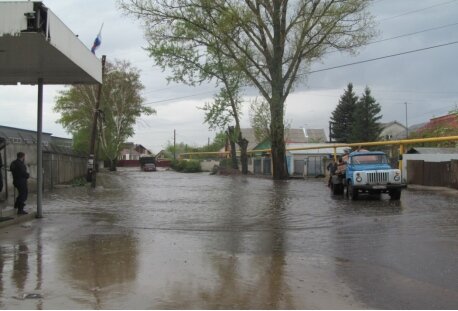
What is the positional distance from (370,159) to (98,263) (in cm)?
1425

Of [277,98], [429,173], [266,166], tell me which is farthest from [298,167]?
[429,173]

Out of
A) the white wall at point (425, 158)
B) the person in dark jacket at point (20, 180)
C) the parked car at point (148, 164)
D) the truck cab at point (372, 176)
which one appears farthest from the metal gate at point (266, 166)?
the person in dark jacket at point (20, 180)

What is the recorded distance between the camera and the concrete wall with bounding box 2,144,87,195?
69.4ft

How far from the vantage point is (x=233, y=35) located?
111 ft

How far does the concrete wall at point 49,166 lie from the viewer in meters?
21.2

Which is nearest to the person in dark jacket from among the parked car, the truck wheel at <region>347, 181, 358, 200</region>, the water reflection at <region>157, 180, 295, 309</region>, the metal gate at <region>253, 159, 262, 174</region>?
the water reflection at <region>157, 180, 295, 309</region>

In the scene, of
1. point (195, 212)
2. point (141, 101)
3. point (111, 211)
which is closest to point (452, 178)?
point (195, 212)

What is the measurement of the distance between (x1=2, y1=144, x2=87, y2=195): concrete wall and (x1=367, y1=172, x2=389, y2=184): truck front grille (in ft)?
41.0

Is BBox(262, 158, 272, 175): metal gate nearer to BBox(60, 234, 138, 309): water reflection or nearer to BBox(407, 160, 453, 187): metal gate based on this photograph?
BBox(407, 160, 453, 187): metal gate

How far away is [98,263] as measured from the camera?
27.2 feet

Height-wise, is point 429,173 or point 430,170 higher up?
point 430,170

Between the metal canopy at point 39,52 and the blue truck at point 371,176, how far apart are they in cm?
1007

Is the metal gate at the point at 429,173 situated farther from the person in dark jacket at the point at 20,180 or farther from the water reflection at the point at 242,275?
the person in dark jacket at the point at 20,180

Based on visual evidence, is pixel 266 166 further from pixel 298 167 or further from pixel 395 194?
pixel 395 194
